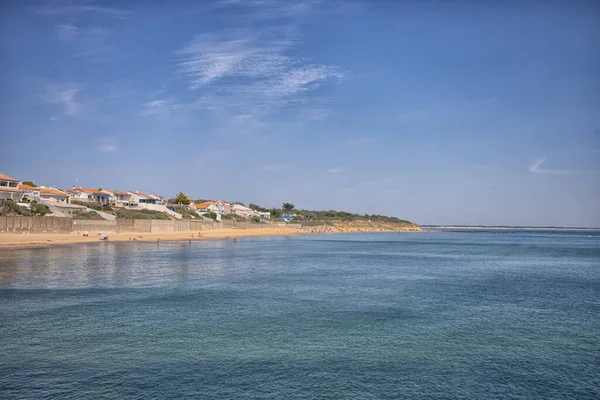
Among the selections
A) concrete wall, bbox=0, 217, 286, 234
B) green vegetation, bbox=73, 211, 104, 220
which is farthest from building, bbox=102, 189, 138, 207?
green vegetation, bbox=73, 211, 104, 220

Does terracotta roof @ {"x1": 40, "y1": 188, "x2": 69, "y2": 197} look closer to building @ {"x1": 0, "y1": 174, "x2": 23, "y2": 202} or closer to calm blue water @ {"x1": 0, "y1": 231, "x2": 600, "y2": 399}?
building @ {"x1": 0, "y1": 174, "x2": 23, "y2": 202}

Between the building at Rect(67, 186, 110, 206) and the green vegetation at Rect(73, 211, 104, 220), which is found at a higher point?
the building at Rect(67, 186, 110, 206)

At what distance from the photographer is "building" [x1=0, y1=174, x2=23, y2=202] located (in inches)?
2559

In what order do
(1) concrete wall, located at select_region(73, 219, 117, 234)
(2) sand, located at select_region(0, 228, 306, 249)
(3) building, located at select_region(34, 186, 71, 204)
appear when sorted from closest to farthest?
1. (2) sand, located at select_region(0, 228, 306, 249)
2. (1) concrete wall, located at select_region(73, 219, 117, 234)
3. (3) building, located at select_region(34, 186, 71, 204)

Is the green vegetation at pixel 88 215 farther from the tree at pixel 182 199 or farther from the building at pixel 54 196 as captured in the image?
the tree at pixel 182 199

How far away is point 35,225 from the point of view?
54906mm

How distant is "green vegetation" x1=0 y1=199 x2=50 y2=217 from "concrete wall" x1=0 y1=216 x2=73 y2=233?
165 inches

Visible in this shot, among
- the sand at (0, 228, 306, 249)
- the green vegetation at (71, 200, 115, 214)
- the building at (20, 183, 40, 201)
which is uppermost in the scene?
the building at (20, 183, 40, 201)

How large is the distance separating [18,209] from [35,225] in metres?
5.82

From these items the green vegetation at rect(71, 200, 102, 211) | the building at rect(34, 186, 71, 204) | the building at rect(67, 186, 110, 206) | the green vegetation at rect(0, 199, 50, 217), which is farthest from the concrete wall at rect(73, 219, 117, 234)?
the building at rect(67, 186, 110, 206)

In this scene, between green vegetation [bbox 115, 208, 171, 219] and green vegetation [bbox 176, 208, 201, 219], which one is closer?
green vegetation [bbox 115, 208, 171, 219]

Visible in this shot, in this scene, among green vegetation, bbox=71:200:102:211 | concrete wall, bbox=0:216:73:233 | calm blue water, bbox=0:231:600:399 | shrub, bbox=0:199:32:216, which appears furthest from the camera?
green vegetation, bbox=71:200:102:211

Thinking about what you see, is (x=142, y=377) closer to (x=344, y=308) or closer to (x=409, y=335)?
(x=409, y=335)

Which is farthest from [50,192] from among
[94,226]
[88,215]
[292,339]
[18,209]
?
[292,339]
